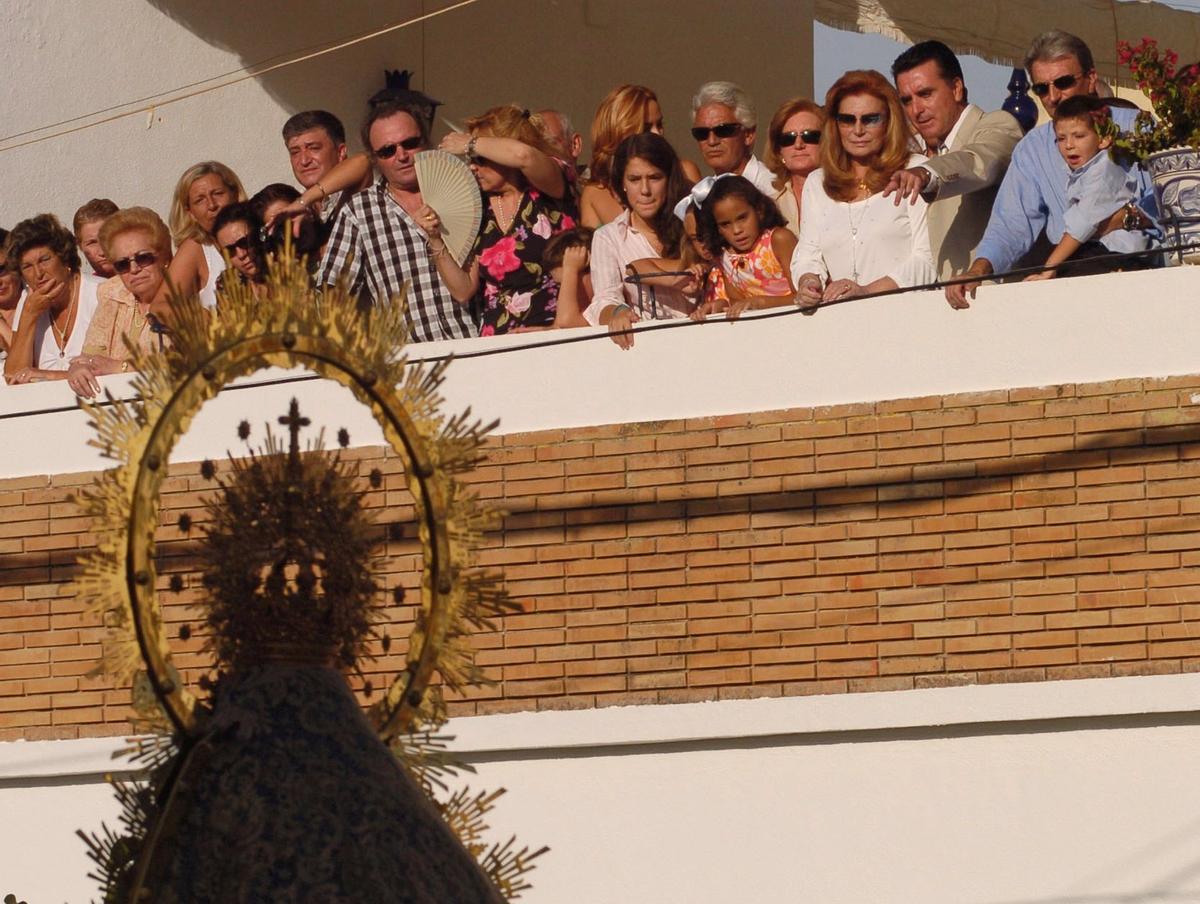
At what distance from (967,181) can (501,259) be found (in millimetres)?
2148

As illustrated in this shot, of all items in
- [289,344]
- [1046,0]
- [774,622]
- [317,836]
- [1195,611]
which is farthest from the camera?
[1046,0]

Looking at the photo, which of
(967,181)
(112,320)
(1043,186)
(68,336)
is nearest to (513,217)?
(967,181)

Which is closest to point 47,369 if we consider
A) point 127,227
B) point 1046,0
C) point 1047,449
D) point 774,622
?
point 127,227

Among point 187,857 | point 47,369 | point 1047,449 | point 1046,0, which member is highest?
point 1046,0

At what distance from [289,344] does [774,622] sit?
5.51 metres

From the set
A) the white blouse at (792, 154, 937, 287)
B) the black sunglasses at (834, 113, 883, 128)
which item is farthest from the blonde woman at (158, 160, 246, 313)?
the black sunglasses at (834, 113, 883, 128)

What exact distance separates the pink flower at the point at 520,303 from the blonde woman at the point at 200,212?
4.64ft

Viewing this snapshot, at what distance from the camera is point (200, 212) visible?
1181 centimetres

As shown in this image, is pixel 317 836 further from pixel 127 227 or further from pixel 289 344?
pixel 127 227

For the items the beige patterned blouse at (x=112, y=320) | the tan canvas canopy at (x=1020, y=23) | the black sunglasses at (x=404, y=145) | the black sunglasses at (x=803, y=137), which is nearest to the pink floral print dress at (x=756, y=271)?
the black sunglasses at (x=803, y=137)

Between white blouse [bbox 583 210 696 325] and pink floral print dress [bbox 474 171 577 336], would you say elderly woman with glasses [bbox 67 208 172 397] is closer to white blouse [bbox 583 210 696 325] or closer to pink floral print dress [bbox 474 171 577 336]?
pink floral print dress [bbox 474 171 577 336]

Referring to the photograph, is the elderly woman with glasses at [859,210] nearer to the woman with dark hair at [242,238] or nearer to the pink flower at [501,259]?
the pink flower at [501,259]

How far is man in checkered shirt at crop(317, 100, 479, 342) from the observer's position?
35.8 ft

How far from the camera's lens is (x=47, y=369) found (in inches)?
480
